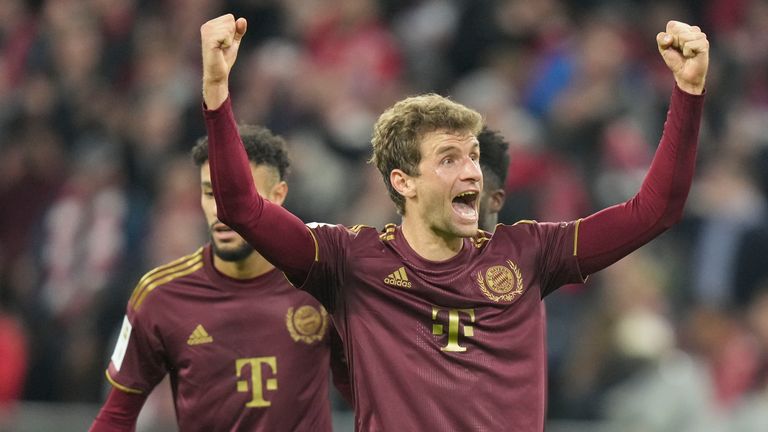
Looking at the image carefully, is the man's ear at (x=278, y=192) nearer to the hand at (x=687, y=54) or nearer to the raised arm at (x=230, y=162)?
the raised arm at (x=230, y=162)

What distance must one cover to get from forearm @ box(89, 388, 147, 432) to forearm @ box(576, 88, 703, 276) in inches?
66.5

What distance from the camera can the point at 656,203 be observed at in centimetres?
421

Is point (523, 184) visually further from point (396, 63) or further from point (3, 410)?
point (3, 410)

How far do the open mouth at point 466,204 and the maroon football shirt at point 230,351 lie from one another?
90cm

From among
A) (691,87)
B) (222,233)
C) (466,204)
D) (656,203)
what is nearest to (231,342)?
(222,233)

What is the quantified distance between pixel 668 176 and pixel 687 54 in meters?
0.35

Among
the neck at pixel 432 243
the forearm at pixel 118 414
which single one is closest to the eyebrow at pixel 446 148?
the neck at pixel 432 243

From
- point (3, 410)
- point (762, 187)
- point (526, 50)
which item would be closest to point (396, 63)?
point (526, 50)

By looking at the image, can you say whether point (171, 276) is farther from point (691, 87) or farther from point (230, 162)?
point (691, 87)

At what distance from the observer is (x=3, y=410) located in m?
8.84

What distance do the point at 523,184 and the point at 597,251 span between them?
483 centimetres

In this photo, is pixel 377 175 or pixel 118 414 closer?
pixel 118 414

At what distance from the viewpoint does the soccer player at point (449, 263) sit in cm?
416

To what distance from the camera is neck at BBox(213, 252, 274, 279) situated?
5.12 m
